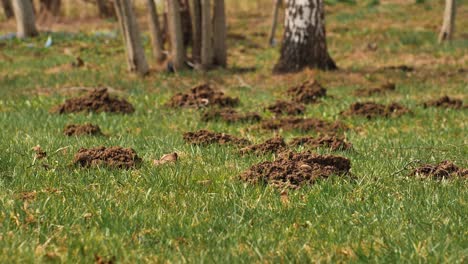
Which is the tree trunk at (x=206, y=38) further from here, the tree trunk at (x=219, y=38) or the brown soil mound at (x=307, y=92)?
the brown soil mound at (x=307, y=92)

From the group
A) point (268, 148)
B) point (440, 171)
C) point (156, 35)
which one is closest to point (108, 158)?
point (268, 148)

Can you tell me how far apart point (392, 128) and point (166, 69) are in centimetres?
804

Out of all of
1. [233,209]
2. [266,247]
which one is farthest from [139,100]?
[266,247]

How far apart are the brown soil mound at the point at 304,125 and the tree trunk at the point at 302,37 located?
6.32 metres

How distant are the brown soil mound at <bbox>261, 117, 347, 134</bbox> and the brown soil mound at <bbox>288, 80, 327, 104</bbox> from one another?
99.8 inches

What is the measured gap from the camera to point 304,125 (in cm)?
1011

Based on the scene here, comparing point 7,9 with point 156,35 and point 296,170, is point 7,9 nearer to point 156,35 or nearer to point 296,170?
point 156,35

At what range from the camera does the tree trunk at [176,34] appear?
1678cm

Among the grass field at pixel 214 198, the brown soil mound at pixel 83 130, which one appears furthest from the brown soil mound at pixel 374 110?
the brown soil mound at pixel 83 130

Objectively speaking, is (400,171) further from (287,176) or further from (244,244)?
(244,244)

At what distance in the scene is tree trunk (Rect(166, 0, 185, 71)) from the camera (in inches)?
661

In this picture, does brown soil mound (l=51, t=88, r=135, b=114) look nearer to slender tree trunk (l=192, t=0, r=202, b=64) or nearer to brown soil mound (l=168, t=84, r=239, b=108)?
brown soil mound (l=168, t=84, r=239, b=108)

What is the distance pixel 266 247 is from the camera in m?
4.52

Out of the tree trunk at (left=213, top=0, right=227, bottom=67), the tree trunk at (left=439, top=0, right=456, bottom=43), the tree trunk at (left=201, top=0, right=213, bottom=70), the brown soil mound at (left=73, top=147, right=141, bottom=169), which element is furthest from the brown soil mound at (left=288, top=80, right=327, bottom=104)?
the tree trunk at (left=439, top=0, right=456, bottom=43)
